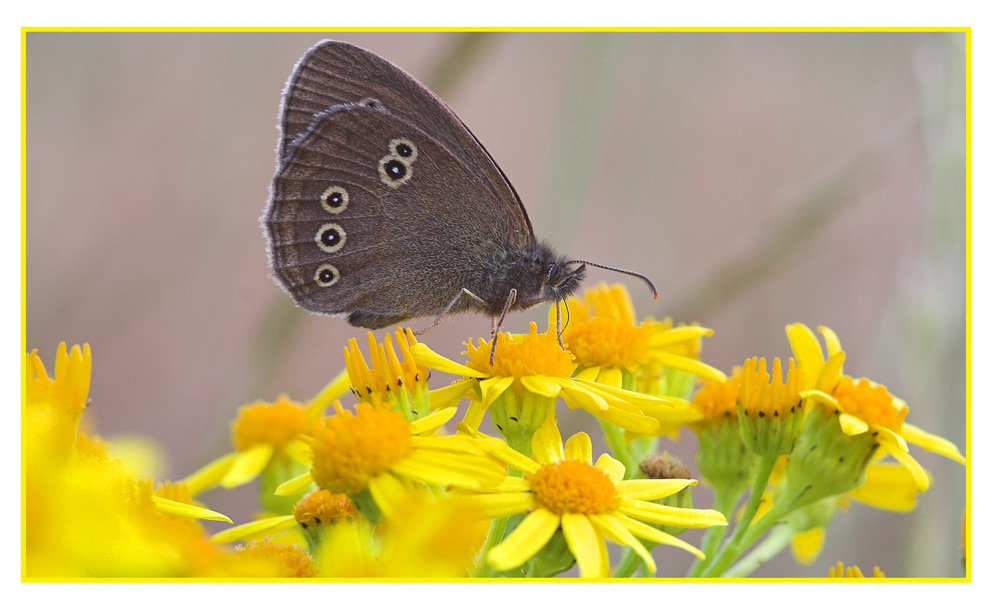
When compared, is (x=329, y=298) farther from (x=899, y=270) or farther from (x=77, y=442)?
(x=899, y=270)

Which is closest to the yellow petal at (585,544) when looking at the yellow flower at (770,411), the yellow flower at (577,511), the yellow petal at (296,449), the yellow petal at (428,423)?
the yellow flower at (577,511)

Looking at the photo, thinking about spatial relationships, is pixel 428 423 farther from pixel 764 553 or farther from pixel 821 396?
pixel 764 553

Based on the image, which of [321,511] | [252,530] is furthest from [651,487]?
[252,530]

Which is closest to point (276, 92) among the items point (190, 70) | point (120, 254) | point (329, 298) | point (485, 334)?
point (190, 70)

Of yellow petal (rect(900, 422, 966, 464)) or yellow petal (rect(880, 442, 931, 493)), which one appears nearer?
yellow petal (rect(880, 442, 931, 493))

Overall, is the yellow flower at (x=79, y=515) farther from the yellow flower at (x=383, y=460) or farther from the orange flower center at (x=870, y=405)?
the orange flower center at (x=870, y=405)

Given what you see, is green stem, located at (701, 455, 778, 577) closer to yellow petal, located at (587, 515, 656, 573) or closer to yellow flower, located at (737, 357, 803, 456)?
yellow flower, located at (737, 357, 803, 456)

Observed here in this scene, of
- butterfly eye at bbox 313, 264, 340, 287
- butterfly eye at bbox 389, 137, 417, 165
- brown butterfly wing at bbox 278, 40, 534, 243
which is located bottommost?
butterfly eye at bbox 313, 264, 340, 287

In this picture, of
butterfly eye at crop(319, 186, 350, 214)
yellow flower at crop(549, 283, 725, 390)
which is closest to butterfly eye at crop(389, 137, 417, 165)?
butterfly eye at crop(319, 186, 350, 214)
